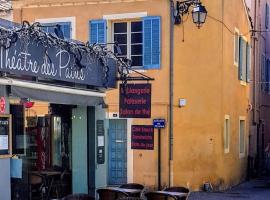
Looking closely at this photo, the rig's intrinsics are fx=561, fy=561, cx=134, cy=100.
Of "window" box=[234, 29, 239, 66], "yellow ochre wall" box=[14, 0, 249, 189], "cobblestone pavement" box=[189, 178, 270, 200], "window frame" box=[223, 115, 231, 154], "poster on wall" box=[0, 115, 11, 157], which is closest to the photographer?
"poster on wall" box=[0, 115, 11, 157]

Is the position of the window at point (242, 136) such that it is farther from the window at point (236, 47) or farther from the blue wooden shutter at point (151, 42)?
the blue wooden shutter at point (151, 42)

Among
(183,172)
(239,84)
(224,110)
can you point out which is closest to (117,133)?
(183,172)

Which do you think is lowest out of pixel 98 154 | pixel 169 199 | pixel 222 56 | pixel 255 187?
pixel 255 187

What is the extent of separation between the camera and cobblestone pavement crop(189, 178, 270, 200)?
16328mm

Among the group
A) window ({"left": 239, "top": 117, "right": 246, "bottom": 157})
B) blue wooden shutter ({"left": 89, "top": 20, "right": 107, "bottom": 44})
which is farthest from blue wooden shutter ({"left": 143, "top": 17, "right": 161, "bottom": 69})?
window ({"left": 239, "top": 117, "right": 246, "bottom": 157})

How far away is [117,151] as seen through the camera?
1738 cm

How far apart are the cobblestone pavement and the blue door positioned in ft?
7.47

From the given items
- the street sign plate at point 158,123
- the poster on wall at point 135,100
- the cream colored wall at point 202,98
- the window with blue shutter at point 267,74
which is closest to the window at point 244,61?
the cream colored wall at point 202,98

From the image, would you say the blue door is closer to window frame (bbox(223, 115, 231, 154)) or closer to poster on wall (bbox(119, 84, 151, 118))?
window frame (bbox(223, 115, 231, 154))

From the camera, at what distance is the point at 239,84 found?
2061cm

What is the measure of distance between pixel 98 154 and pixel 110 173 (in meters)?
7.11

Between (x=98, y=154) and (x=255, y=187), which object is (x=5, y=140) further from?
(x=255, y=187)

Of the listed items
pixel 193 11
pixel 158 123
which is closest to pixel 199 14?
pixel 193 11

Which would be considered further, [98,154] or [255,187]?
[255,187]
